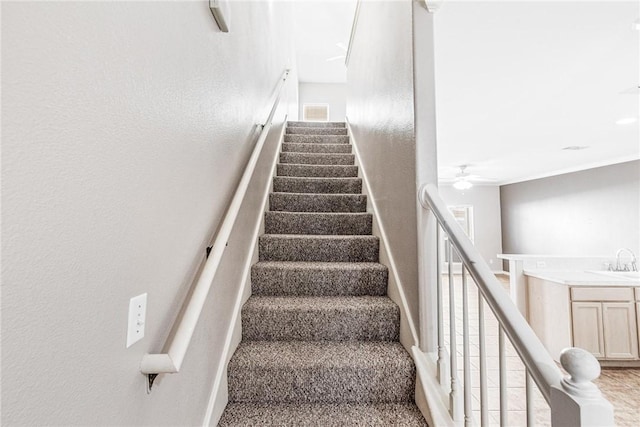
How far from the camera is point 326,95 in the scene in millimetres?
7492

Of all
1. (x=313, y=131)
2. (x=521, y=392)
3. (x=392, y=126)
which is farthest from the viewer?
(x=313, y=131)

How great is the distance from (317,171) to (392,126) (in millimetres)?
1344

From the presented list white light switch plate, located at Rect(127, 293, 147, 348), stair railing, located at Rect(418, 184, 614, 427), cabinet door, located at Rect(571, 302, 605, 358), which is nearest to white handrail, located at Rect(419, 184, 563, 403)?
stair railing, located at Rect(418, 184, 614, 427)

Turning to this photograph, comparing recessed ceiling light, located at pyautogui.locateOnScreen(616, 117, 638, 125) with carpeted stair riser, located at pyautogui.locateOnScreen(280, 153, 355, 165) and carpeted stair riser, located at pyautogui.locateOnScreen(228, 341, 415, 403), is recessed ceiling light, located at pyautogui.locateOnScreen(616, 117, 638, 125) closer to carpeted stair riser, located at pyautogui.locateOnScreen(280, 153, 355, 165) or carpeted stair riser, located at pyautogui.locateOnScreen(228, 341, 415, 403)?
carpeted stair riser, located at pyautogui.locateOnScreen(280, 153, 355, 165)

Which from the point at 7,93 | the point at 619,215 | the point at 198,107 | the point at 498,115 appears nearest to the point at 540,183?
the point at 619,215

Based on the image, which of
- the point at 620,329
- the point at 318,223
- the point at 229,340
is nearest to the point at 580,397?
the point at 229,340

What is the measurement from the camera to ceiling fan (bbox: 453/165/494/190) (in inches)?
255

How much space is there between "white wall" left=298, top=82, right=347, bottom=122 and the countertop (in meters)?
5.54

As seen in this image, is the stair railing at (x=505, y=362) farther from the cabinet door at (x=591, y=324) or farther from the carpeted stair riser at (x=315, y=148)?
the cabinet door at (x=591, y=324)

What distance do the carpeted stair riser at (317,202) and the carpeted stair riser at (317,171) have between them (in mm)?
504

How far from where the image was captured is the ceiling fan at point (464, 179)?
6.48 m

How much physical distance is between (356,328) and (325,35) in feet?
17.5

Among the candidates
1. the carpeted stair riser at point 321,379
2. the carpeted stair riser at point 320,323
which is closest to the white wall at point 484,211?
the carpeted stair riser at point 320,323

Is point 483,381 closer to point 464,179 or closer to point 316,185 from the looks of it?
point 316,185
